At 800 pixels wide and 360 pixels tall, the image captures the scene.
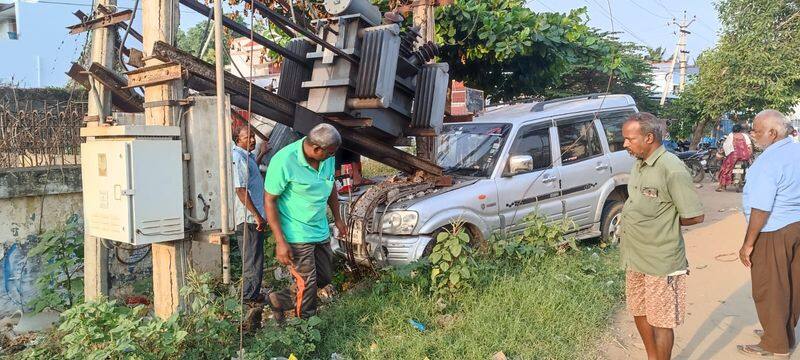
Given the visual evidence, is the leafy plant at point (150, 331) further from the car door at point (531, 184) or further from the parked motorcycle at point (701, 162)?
the parked motorcycle at point (701, 162)

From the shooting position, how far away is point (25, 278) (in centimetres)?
485

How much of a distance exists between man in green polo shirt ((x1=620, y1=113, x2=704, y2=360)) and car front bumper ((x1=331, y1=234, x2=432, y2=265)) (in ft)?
6.42

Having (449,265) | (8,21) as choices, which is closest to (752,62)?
(449,265)

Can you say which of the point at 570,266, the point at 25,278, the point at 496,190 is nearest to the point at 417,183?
the point at 496,190

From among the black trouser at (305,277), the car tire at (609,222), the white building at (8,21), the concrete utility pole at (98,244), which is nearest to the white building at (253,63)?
the concrete utility pole at (98,244)

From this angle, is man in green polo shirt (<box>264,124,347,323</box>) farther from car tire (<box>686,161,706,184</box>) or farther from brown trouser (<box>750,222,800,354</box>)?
car tire (<box>686,161,706,184</box>)

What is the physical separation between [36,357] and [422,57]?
402 cm

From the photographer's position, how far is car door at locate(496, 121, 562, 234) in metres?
5.68

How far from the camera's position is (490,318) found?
4.22 meters

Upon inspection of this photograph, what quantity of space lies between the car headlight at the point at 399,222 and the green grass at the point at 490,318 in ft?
1.75

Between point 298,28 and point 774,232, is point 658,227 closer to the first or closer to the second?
point 774,232

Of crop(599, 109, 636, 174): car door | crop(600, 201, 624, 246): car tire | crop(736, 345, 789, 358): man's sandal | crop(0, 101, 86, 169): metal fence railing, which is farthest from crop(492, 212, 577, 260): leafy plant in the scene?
crop(0, 101, 86, 169): metal fence railing

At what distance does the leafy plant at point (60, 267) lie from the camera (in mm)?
4270

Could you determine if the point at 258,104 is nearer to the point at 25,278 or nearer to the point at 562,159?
the point at 25,278
